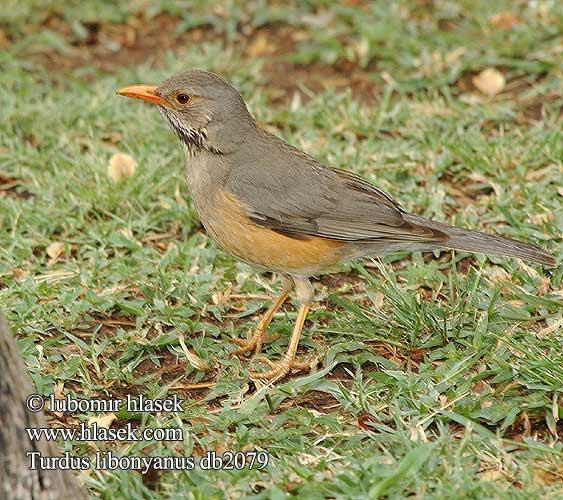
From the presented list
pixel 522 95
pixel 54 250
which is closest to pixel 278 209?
pixel 54 250

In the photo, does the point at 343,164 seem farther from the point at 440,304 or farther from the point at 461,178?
the point at 440,304

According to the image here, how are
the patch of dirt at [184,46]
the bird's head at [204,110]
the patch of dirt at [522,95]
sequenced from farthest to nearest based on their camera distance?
the patch of dirt at [184,46] → the patch of dirt at [522,95] → the bird's head at [204,110]

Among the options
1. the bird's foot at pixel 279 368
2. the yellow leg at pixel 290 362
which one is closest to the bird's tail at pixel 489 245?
the yellow leg at pixel 290 362

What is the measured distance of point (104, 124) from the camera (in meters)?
8.75

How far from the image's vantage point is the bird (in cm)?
596

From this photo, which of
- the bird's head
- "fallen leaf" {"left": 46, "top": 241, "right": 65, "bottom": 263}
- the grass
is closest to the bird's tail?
the grass

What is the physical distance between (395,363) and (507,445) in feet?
3.45

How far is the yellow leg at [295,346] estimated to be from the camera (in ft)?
19.0

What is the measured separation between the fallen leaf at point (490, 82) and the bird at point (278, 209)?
10.7ft

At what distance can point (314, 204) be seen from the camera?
6117 mm

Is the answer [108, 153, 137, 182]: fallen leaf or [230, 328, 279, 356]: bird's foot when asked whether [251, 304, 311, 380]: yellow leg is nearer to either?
[230, 328, 279, 356]: bird's foot

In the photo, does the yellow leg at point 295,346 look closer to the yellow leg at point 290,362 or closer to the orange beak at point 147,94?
the yellow leg at point 290,362

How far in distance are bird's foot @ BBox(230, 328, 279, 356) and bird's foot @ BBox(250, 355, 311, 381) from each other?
4.6 inches

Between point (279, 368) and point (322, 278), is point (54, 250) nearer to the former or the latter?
point (322, 278)
